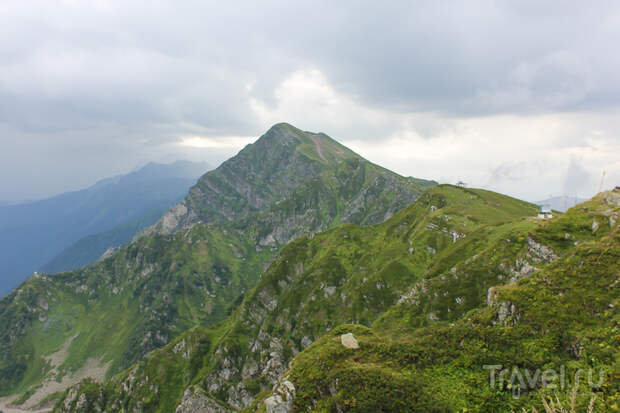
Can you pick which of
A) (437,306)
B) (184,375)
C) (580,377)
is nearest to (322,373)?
(580,377)

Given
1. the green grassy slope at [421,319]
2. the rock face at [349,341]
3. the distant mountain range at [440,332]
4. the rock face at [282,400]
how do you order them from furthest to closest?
the rock face at [349,341] → the rock face at [282,400] → the green grassy slope at [421,319] → the distant mountain range at [440,332]

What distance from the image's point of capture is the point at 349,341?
104 ft

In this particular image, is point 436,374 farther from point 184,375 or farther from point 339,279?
point 184,375

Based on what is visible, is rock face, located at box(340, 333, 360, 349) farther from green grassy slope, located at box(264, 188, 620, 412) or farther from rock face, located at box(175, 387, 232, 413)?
rock face, located at box(175, 387, 232, 413)

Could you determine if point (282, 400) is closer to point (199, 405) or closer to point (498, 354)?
point (498, 354)

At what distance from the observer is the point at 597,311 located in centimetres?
2448

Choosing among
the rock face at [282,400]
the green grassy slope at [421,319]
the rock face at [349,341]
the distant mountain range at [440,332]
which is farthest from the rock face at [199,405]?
the rock face at [349,341]

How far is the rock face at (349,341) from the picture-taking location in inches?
1213

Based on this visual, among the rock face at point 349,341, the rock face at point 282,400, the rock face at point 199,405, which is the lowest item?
the rock face at point 199,405

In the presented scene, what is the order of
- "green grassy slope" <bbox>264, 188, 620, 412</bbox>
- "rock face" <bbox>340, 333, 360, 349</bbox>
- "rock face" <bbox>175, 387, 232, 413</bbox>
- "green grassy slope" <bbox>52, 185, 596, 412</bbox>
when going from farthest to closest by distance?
"rock face" <bbox>175, 387, 232, 413</bbox>, "rock face" <bbox>340, 333, 360, 349</bbox>, "green grassy slope" <bbox>52, 185, 596, 412</bbox>, "green grassy slope" <bbox>264, 188, 620, 412</bbox>

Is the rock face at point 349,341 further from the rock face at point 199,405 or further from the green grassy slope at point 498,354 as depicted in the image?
the rock face at point 199,405

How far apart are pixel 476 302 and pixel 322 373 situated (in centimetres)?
4616

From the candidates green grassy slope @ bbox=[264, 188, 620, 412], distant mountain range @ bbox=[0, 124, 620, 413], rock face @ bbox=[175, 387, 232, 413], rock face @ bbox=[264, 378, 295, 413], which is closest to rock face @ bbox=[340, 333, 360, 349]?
distant mountain range @ bbox=[0, 124, 620, 413]

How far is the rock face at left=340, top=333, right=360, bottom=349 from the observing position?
30.8 meters
